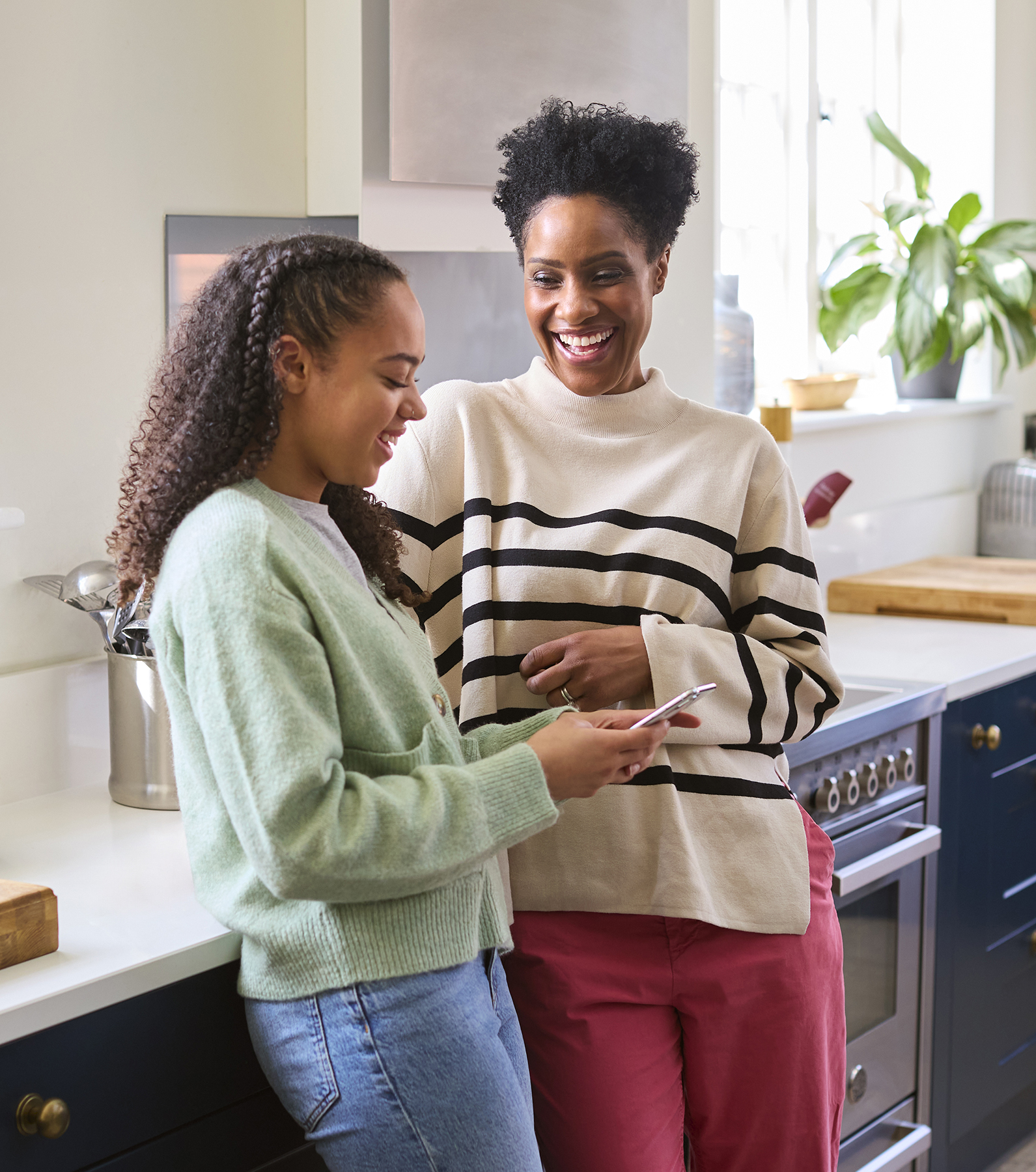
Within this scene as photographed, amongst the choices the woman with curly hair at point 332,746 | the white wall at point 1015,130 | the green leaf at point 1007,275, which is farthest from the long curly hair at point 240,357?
the white wall at point 1015,130

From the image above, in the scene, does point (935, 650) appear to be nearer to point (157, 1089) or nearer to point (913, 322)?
point (913, 322)

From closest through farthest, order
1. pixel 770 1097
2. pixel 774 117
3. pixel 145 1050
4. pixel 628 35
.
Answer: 1. pixel 145 1050
2. pixel 770 1097
3. pixel 628 35
4. pixel 774 117

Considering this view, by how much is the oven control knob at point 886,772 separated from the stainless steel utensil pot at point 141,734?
1.09 m

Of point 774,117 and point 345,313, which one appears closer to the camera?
point 345,313

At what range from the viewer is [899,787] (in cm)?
212

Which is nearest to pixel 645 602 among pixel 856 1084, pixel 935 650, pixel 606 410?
pixel 606 410

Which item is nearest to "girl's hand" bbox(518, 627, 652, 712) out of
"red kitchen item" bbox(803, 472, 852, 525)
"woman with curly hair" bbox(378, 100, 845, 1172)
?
"woman with curly hair" bbox(378, 100, 845, 1172)

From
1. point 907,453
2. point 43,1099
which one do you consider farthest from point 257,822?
point 907,453

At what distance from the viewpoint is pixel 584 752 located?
1055mm

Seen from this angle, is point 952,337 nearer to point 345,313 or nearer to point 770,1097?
point 770,1097

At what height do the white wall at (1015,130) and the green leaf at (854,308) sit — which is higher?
the white wall at (1015,130)

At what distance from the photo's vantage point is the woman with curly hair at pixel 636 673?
52.1 inches

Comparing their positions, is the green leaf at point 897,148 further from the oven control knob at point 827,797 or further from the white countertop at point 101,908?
the white countertop at point 101,908

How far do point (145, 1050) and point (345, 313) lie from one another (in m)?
0.63
